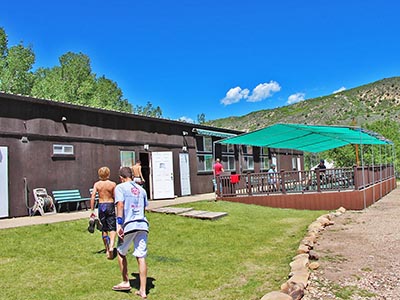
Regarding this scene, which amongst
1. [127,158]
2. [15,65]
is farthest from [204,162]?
[15,65]

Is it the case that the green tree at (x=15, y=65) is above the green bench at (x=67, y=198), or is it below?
above

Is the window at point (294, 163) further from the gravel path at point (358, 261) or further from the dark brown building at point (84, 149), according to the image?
the gravel path at point (358, 261)

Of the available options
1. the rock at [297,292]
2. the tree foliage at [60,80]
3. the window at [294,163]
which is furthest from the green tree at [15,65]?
the rock at [297,292]

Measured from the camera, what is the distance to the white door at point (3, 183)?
9500 millimetres

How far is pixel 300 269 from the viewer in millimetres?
4934

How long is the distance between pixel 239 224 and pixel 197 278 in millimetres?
3998

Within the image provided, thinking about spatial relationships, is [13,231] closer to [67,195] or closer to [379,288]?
[67,195]

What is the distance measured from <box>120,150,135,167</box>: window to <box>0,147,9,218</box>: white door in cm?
423

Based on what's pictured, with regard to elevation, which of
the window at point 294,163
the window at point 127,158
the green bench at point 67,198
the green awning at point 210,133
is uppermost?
the green awning at point 210,133

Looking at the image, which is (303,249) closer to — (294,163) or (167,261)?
(167,261)

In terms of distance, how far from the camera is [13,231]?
720cm

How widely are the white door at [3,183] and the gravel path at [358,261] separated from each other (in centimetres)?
765

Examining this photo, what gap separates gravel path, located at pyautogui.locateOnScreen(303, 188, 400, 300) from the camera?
432 cm

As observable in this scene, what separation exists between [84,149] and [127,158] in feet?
6.78
